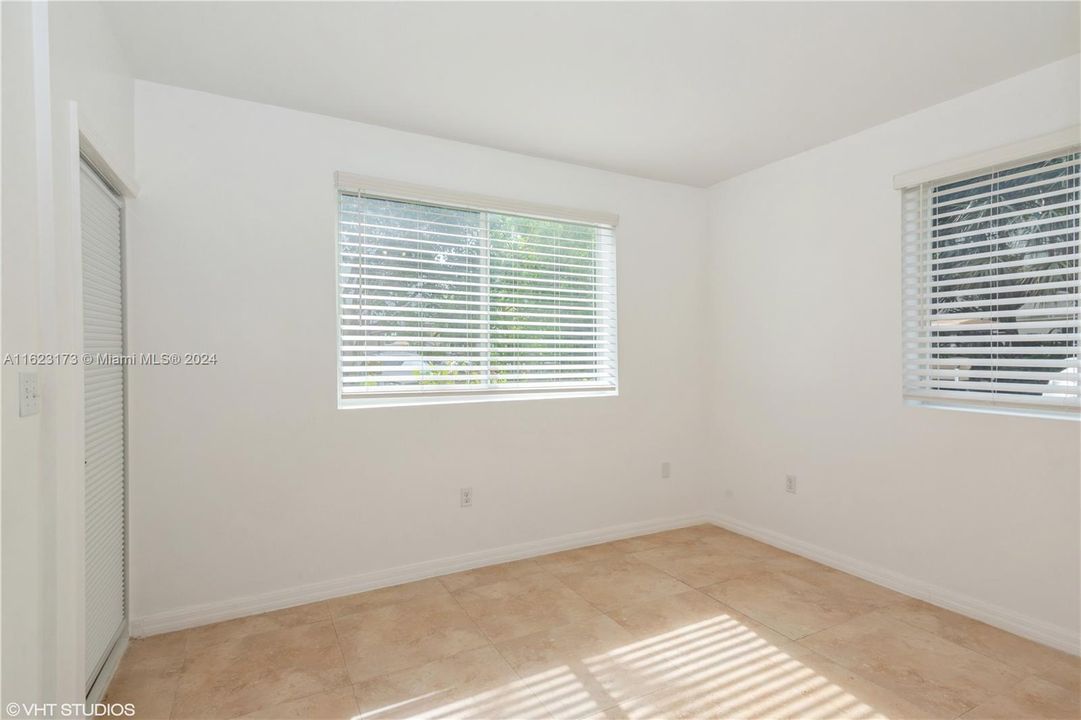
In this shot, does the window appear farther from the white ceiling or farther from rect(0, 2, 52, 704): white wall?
rect(0, 2, 52, 704): white wall

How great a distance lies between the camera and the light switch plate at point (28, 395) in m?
1.41

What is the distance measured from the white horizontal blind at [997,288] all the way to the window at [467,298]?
5.97ft

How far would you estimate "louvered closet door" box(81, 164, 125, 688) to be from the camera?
6.63 ft

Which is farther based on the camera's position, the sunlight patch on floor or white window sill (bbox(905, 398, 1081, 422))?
white window sill (bbox(905, 398, 1081, 422))

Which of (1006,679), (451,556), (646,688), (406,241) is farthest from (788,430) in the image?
(406,241)

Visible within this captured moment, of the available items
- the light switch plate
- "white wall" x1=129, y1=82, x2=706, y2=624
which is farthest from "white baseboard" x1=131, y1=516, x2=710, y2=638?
the light switch plate

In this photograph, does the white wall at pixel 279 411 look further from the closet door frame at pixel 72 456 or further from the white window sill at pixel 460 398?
the closet door frame at pixel 72 456

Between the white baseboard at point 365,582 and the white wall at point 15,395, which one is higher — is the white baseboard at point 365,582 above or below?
below

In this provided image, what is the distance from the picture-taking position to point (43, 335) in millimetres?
1557

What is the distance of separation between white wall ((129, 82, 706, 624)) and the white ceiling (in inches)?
10.0

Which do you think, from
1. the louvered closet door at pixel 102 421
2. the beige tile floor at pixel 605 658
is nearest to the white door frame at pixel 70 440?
the louvered closet door at pixel 102 421

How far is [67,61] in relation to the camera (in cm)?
174

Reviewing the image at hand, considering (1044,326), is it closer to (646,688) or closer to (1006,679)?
(1006,679)

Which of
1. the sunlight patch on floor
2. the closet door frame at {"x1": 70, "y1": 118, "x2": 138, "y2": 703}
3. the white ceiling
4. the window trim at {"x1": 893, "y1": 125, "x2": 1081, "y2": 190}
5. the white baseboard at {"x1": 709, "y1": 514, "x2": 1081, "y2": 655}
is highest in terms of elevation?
the white ceiling
